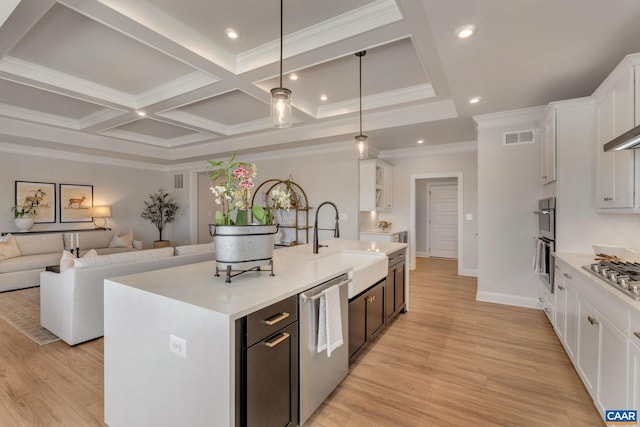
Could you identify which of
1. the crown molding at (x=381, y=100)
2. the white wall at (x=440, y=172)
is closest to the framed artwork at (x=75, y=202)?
the crown molding at (x=381, y=100)

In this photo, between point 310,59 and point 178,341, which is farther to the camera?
point 310,59

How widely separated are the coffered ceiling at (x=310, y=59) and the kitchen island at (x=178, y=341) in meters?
2.01

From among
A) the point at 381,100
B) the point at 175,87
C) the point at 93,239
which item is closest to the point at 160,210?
the point at 93,239

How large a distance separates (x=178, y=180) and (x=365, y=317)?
721 cm

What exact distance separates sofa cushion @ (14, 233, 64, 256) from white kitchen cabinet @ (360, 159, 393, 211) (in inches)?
225

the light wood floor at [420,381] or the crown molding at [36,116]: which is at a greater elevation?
the crown molding at [36,116]

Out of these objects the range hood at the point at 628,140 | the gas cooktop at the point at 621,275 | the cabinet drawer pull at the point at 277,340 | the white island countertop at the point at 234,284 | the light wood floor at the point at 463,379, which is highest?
the range hood at the point at 628,140

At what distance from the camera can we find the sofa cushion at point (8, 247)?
15.6ft

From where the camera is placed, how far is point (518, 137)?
391 cm

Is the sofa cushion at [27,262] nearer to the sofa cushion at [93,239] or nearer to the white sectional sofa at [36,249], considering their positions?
the white sectional sofa at [36,249]

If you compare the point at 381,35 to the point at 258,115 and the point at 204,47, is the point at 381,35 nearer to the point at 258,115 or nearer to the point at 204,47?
the point at 204,47

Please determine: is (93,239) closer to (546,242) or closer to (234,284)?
(234,284)

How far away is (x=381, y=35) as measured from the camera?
2406 millimetres

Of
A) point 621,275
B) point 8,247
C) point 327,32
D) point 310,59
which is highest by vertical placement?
point 327,32
